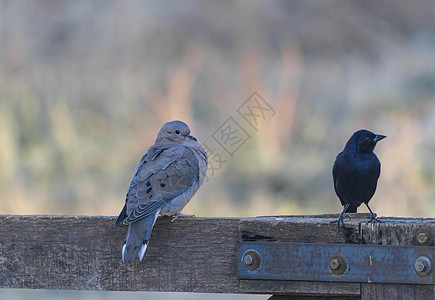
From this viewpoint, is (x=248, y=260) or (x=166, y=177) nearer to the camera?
(x=248, y=260)

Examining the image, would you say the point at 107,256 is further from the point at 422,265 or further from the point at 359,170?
the point at 359,170

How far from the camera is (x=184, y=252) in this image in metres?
2.33

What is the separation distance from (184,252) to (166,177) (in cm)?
104

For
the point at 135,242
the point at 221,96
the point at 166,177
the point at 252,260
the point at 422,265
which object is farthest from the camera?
the point at 221,96

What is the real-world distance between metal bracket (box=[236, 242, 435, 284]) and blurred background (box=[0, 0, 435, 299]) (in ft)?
12.9

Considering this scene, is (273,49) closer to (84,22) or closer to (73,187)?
(84,22)

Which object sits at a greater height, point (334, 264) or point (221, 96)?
point (221, 96)

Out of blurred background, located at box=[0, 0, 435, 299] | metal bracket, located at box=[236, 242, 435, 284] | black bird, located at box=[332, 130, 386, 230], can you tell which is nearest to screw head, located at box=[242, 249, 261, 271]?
metal bracket, located at box=[236, 242, 435, 284]

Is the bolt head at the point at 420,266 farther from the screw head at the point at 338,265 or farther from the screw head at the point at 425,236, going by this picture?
the screw head at the point at 338,265

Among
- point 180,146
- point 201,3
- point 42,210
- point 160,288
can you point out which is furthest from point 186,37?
point 160,288

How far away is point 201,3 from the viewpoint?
37.5 feet

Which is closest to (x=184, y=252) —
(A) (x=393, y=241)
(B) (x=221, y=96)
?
(A) (x=393, y=241)

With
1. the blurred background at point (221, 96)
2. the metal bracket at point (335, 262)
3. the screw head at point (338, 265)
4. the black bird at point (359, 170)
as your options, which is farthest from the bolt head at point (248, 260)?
the blurred background at point (221, 96)

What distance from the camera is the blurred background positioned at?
22.4 ft
